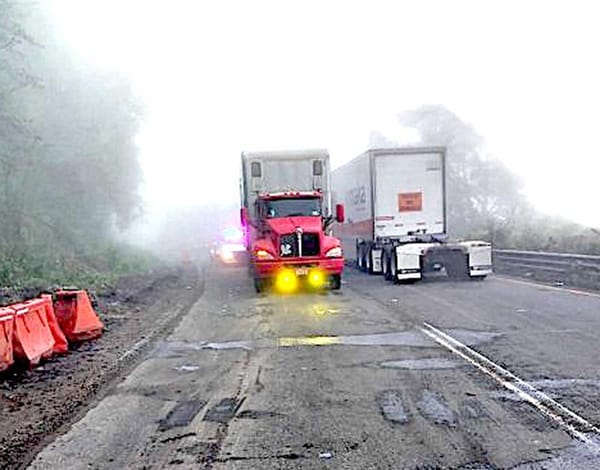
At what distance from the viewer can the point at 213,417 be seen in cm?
833

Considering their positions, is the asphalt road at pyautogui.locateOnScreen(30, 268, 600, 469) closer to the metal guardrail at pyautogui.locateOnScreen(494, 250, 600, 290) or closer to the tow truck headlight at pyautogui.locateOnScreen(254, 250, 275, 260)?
the tow truck headlight at pyautogui.locateOnScreen(254, 250, 275, 260)

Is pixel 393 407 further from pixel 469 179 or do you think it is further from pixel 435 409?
pixel 469 179

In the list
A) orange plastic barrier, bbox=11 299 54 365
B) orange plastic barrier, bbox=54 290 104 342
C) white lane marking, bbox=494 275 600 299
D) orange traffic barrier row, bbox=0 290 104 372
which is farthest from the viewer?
white lane marking, bbox=494 275 600 299

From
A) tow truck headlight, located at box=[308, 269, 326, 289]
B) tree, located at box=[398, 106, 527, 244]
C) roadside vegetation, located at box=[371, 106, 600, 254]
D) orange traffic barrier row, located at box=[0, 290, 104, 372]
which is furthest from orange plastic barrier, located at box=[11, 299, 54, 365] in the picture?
tree, located at box=[398, 106, 527, 244]

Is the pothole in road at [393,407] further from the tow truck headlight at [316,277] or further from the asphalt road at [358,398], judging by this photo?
the tow truck headlight at [316,277]

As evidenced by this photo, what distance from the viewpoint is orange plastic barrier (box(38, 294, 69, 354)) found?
1327 centimetres

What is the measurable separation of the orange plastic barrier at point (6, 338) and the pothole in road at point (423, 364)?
4.61m

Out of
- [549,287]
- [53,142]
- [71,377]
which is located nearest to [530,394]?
[71,377]

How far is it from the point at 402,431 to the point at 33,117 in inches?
947

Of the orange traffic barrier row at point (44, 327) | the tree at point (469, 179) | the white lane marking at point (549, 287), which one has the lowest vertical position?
the white lane marking at point (549, 287)

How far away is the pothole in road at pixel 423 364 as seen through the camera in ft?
35.2

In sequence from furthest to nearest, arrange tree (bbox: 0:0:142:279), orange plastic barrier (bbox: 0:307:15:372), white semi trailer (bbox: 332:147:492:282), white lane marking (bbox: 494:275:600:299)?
white semi trailer (bbox: 332:147:492:282) → tree (bbox: 0:0:142:279) → white lane marking (bbox: 494:275:600:299) → orange plastic barrier (bbox: 0:307:15:372)

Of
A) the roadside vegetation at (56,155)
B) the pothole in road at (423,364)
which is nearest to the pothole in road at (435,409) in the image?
the pothole in road at (423,364)

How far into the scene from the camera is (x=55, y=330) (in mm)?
13469
